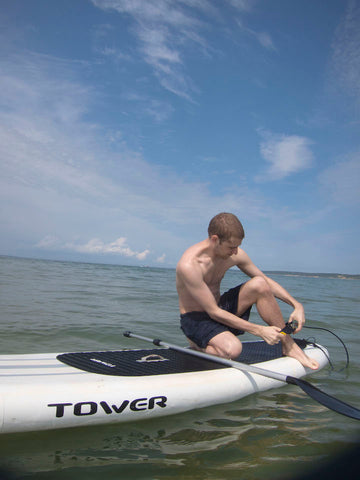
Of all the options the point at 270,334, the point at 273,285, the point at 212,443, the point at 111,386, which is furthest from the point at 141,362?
the point at 273,285

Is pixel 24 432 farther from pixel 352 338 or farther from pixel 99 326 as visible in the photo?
pixel 352 338

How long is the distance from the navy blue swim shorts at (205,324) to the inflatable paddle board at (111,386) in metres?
0.24

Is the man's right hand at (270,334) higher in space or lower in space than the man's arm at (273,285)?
lower

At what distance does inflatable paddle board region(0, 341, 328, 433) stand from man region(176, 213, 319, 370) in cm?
27

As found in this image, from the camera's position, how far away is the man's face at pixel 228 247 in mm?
3252

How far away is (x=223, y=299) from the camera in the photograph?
394 centimetres

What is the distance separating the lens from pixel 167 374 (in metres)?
2.82

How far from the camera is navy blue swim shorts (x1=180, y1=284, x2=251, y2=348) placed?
11.6 feet

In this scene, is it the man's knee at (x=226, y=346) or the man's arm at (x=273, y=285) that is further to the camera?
the man's arm at (x=273, y=285)

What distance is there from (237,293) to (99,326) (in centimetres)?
314

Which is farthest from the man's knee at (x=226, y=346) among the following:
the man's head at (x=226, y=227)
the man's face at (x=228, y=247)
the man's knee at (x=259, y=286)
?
the man's head at (x=226, y=227)

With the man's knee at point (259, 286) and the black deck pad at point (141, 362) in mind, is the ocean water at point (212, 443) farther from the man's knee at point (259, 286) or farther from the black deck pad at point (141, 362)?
the man's knee at point (259, 286)

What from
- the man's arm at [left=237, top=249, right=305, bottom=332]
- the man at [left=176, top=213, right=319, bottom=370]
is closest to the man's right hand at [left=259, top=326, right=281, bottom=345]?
the man at [left=176, top=213, right=319, bottom=370]

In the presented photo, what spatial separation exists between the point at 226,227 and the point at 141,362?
1428 mm
